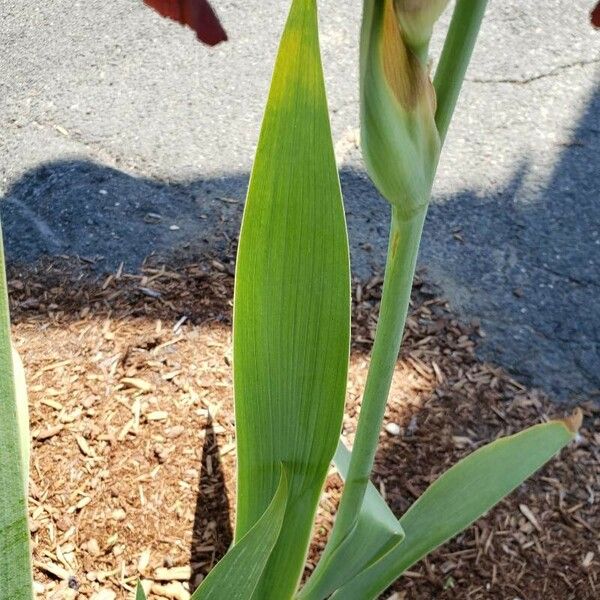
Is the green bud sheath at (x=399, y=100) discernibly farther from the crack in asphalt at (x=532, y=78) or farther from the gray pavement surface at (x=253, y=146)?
the crack in asphalt at (x=532, y=78)

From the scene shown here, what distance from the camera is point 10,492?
0.43 meters

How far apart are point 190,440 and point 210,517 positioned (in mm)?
123

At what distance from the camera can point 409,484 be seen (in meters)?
1.09

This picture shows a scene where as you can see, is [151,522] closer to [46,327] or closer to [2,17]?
[46,327]

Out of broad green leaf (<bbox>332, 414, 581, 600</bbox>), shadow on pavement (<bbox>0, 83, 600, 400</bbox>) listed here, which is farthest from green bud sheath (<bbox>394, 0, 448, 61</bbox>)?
shadow on pavement (<bbox>0, 83, 600, 400</bbox>)

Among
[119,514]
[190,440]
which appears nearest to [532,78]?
[190,440]

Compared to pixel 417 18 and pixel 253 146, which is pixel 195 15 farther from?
pixel 253 146

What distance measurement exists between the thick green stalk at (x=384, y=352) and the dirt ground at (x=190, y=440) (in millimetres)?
396

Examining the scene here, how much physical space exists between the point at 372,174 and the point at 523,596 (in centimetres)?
68

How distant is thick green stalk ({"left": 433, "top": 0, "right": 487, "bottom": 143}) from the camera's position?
1.51ft

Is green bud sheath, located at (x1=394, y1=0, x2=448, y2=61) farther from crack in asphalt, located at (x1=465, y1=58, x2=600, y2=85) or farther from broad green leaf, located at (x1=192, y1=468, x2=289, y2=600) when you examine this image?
crack in asphalt, located at (x1=465, y1=58, x2=600, y2=85)

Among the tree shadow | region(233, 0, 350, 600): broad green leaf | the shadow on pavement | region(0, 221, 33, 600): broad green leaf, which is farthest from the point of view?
the shadow on pavement

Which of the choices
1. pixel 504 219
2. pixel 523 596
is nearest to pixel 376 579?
pixel 523 596

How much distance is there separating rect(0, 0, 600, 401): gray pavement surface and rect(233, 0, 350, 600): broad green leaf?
2.38ft
